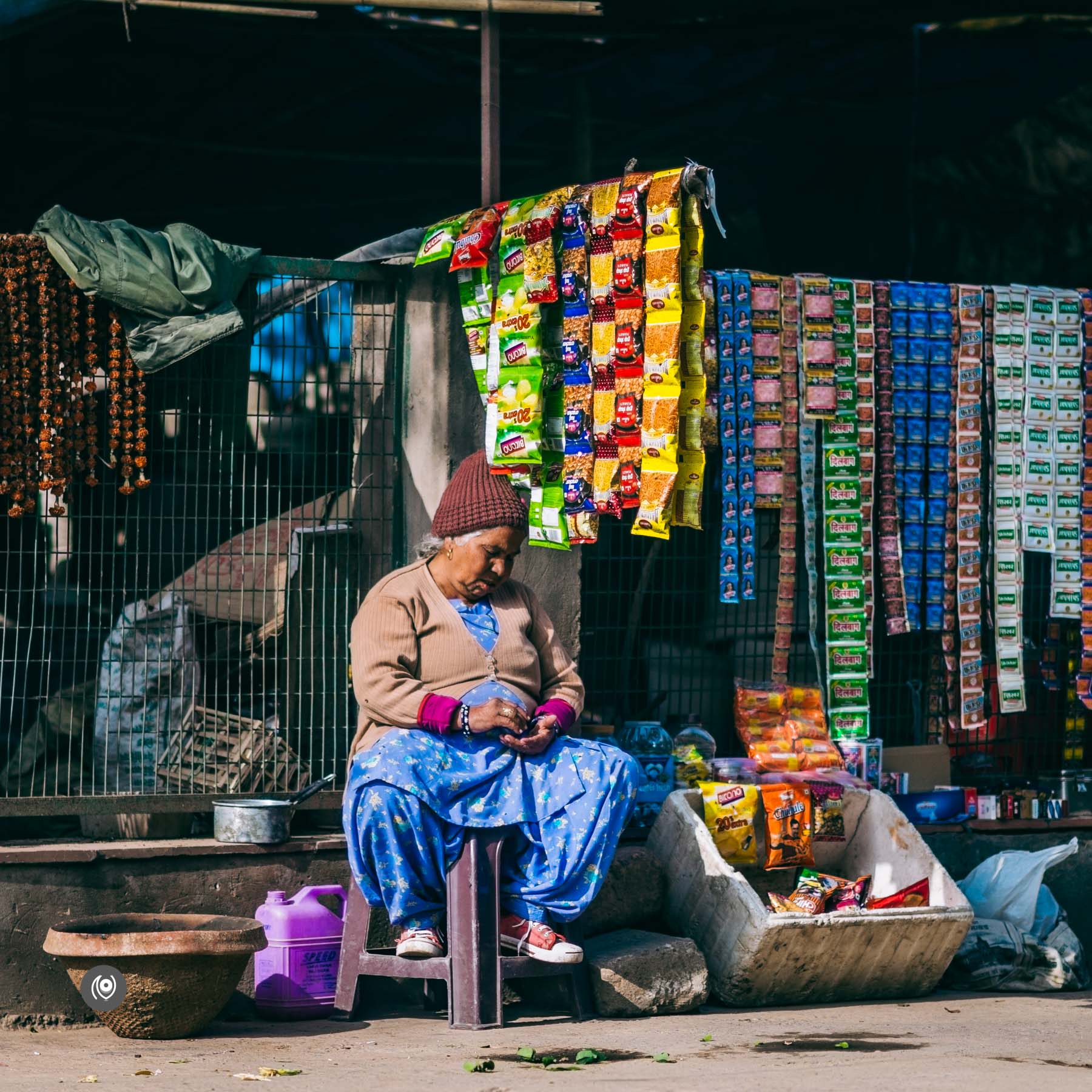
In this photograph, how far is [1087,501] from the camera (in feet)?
24.0

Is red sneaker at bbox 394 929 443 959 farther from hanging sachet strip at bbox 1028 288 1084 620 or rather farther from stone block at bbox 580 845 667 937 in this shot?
hanging sachet strip at bbox 1028 288 1084 620

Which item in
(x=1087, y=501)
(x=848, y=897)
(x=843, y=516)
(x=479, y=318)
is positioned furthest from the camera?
(x=1087, y=501)

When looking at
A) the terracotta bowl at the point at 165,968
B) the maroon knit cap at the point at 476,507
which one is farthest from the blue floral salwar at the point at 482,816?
the maroon knit cap at the point at 476,507

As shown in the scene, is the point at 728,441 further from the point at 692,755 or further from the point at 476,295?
the point at 692,755

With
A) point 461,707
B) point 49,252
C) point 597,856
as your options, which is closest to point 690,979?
point 597,856

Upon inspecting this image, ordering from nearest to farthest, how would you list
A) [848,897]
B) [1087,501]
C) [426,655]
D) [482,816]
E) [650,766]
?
[482,816], [426,655], [848,897], [650,766], [1087,501]

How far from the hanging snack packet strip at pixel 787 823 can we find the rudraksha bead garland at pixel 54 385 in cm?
272

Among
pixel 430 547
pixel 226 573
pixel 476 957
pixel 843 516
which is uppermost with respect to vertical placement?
pixel 843 516

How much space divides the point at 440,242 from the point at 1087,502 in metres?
3.14

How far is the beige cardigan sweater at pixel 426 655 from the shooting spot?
5609 millimetres

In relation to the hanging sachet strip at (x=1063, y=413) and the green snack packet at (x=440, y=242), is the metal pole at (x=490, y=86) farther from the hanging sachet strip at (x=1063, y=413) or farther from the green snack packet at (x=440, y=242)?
the hanging sachet strip at (x=1063, y=413)

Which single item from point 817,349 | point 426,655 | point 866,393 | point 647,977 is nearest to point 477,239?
point 817,349

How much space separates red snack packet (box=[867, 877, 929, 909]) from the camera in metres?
6.20

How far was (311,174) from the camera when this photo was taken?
32.9 ft
